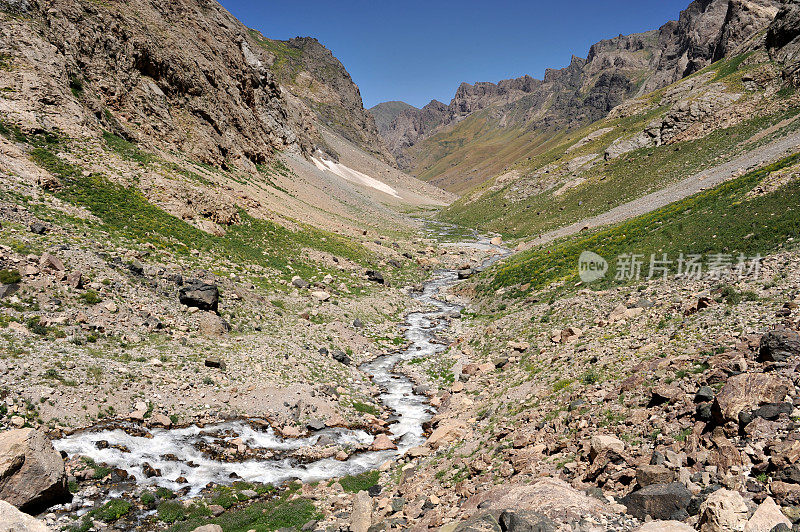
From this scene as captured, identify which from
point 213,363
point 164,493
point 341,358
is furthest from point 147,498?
point 341,358

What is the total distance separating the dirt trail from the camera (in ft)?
147

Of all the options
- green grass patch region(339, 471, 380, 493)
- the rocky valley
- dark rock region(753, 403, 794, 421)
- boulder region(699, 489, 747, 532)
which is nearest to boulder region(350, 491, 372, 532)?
the rocky valley

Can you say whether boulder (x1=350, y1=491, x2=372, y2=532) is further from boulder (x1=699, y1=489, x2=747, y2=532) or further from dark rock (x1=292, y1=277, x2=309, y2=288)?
dark rock (x1=292, y1=277, x2=309, y2=288)

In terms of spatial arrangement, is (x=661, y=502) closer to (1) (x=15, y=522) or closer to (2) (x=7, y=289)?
(1) (x=15, y=522)

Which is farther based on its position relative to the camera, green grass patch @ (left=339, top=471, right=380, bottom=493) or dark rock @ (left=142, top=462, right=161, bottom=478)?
green grass patch @ (left=339, top=471, right=380, bottom=493)

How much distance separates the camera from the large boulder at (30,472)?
473 inches

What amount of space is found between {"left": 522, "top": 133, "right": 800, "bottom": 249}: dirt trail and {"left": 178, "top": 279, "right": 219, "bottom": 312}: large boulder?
49.7m

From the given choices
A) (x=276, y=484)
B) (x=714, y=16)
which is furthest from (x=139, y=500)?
(x=714, y=16)

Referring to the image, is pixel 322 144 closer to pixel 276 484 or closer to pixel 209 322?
pixel 209 322

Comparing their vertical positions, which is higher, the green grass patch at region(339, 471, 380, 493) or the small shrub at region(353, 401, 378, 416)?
the small shrub at region(353, 401, 378, 416)

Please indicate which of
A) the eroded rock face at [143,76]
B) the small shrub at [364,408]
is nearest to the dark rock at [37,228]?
the eroded rock face at [143,76]

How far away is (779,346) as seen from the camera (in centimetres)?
1197

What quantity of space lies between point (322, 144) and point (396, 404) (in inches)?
5129

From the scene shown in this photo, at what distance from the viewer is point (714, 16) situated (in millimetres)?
181000
